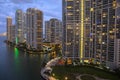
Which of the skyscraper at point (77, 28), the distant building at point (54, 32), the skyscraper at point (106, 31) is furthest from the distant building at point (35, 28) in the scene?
the skyscraper at point (106, 31)

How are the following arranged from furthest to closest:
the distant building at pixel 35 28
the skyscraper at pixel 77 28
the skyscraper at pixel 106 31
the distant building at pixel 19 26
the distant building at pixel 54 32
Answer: the distant building at pixel 19 26 → the distant building at pixel 54 32 → the distant building at pixel 35 28 → the skyscraper at pixel 77 28 → the skyscraper at pixel 106 31

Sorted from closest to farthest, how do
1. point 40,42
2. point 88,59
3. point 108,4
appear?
point 108,4
point 88,59
point 40,42

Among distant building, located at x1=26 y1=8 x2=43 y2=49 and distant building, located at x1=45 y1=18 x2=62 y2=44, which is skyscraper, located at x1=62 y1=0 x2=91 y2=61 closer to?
distant building, located at x1=26 y1=8 x2=43 y2=49

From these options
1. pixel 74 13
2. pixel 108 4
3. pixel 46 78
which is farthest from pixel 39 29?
pixel 46 78

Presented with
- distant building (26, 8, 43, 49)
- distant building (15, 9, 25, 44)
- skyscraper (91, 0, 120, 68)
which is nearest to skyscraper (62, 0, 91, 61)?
skyscraper (91, 0, 120, 68)

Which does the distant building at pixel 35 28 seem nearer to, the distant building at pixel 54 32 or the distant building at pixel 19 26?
the distant building at pixel 54 32

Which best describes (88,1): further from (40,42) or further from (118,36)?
(40,42)
